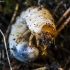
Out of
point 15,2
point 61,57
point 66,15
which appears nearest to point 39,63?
point 61,57

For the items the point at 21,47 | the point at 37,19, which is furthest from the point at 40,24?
the point at 21,47

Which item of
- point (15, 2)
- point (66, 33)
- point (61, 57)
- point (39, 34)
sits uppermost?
point (15, 2)

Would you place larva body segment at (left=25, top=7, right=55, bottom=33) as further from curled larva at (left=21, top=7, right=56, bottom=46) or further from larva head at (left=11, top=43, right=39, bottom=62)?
larva head at (left=11, top=43, right=39, bottom=62)

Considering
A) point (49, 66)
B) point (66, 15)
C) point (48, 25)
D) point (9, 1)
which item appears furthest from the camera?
point (9, 1)

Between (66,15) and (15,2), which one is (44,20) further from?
(15,2)

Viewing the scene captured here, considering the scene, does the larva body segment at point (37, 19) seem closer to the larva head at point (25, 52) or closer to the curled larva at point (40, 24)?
the curled larva at point (40, 24)

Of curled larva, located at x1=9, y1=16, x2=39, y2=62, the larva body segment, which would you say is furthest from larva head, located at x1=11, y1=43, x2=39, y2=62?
the larva body segment
